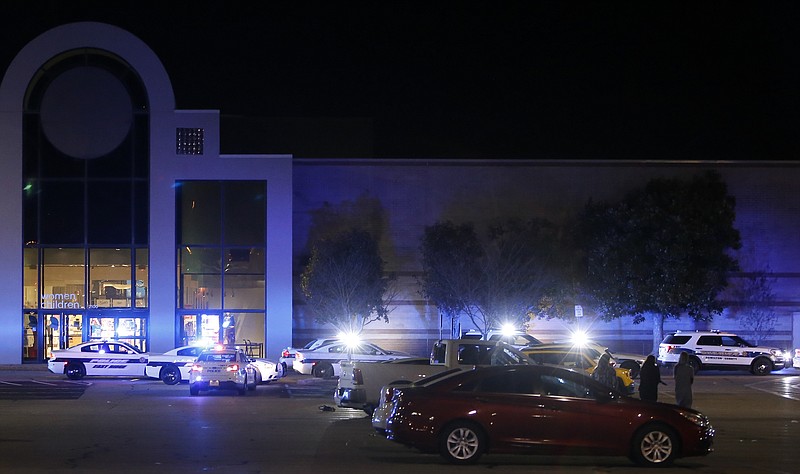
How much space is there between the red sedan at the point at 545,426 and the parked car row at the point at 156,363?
13.8 meters

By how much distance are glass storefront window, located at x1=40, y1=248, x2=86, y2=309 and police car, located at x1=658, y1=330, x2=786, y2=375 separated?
2573cm

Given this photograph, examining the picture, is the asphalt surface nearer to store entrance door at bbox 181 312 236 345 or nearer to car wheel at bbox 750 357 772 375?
car wheel at bbox 750 357 772 375

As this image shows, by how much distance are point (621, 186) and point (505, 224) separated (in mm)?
6215

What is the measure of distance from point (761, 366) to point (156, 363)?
935 inches

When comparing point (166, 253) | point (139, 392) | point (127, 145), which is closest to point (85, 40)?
point (127, 145)

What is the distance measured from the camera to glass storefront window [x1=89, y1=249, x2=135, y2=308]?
41.7 m

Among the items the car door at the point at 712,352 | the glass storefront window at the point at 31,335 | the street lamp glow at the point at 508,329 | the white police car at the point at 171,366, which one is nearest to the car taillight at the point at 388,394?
the white police car at the point at 171,366

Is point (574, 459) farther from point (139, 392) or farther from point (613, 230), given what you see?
point (613, 230)

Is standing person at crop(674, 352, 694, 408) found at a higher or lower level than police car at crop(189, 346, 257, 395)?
higher

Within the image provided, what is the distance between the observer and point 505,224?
45781 mm

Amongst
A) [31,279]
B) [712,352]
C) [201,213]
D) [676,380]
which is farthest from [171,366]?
[712,352]

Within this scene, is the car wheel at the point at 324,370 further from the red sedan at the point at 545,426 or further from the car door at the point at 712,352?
the red sedan at the point at 545,426

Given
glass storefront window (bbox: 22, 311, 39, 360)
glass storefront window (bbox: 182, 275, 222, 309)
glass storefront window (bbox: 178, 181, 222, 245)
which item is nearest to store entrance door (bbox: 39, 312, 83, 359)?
glass storefront window (bbox: 22, 311, 39, 360)

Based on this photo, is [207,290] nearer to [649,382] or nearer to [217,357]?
[217,357]
